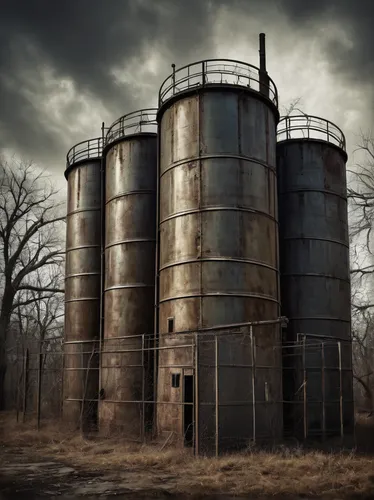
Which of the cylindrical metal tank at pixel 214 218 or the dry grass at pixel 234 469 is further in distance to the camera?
the cylindrical metal tank at pixel 214 218

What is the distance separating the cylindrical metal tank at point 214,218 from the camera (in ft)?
57.6

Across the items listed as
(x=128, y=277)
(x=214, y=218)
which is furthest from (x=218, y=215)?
(x=128, y=277)

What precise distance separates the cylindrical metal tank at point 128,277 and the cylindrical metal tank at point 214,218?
186 cm

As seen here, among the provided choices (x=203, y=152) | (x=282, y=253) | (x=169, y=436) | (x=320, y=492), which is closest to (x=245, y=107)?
(x=203, y=152)

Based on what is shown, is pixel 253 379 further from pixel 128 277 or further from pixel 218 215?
pixel 128 277

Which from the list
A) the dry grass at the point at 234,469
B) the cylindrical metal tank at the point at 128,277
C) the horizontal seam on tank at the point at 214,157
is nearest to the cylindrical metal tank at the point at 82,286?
the cylindrical metal tank at the point at 128,277

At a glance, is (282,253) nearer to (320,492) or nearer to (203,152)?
(203,152)

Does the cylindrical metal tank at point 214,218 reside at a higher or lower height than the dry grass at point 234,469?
higher

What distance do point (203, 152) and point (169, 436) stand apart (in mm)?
8814

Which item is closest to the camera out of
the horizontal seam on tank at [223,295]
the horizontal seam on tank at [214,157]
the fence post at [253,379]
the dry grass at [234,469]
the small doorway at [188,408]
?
the dry grass at [234,469]

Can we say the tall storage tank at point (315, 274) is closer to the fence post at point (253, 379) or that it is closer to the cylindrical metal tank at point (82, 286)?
the fence post at point (253, 379)

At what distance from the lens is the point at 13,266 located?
109 ft

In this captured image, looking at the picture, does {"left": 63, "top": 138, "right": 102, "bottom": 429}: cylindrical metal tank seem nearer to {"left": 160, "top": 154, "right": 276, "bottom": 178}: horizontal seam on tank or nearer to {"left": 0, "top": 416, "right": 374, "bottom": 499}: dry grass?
{"left": 0, "top": 416, "right": 374, "bottom": 499}: dry grass

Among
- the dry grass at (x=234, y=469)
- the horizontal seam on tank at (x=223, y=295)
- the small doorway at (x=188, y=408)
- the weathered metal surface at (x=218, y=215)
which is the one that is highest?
the weathered metal surface at (x=218, y=215)
